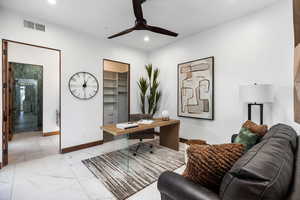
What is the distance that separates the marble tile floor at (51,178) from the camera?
5.85ft

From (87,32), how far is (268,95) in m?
3.88

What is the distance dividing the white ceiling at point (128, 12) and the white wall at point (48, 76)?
6.88 ft

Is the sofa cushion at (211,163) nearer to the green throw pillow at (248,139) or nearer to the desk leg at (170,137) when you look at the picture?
the green throw pillow at (248,139)

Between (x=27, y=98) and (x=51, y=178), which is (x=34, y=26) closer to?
(x=51, y=178)

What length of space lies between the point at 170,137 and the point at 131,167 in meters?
1.23

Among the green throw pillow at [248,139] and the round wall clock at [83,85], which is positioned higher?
the round wall clock at [83,85]

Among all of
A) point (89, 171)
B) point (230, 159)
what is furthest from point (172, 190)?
point (89, 171)

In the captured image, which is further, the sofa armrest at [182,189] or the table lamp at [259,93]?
the table lamp at [259,93]

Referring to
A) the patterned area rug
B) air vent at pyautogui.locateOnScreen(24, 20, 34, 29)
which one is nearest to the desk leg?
the patterned area rug

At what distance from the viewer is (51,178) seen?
7.01 feet

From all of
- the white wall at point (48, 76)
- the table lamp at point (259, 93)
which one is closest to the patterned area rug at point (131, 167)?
the table lamp at point (259, 93)

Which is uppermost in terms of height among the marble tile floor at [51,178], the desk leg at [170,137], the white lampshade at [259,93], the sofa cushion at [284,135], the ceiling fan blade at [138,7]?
the ceiling fan blade at [138,7]

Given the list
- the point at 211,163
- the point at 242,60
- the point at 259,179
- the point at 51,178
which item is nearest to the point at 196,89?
the point at 242,60

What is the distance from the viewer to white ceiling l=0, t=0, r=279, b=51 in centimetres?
236
